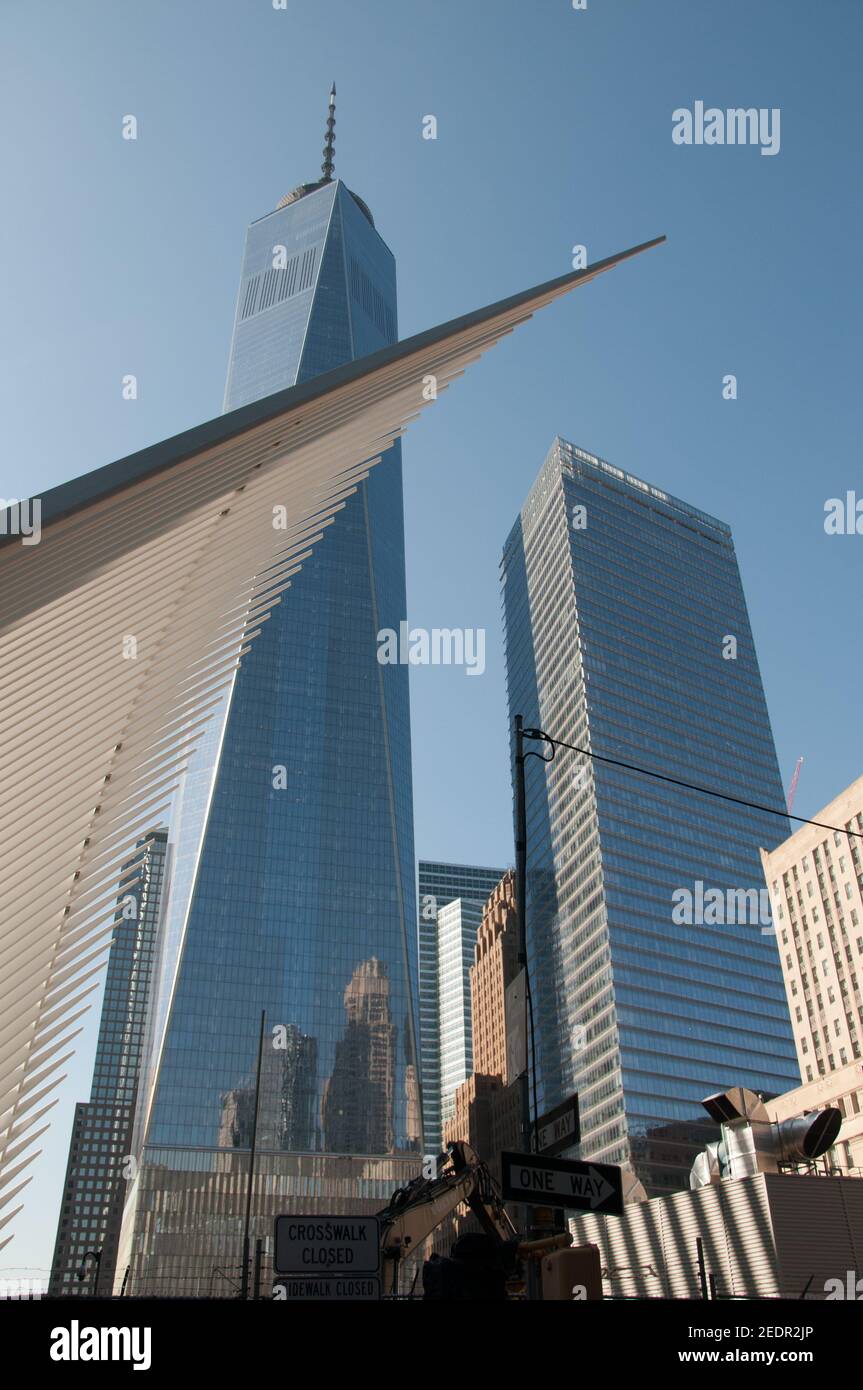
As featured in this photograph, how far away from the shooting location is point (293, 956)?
5615 inches

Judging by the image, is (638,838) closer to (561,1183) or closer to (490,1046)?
(490,1046)

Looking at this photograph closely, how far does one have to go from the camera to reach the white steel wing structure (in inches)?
387

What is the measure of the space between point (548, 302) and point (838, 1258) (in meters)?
27.8

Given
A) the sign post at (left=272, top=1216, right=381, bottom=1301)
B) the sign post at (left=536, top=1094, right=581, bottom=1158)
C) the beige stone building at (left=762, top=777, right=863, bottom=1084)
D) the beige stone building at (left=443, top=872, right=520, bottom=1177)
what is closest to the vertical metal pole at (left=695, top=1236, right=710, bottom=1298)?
the sign post at (left=536, top=1094, right=581, bottom=1158)

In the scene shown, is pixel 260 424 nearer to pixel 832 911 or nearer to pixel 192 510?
pixel 192 510

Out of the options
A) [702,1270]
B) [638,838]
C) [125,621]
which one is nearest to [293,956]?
[638,838]

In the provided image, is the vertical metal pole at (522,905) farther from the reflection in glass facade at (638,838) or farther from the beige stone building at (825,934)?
the reflection in glass facade at (638,838)

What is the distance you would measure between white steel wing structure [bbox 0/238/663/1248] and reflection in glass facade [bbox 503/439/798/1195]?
423 ft

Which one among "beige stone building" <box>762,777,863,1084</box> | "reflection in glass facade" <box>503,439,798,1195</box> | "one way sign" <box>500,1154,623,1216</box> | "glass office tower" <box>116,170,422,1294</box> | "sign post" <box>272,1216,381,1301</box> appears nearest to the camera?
"sign post" <box>272,1216,381,1301</box>

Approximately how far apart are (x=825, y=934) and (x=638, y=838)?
69925 mm

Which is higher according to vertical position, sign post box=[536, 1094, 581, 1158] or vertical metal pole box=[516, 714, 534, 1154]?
vertical metal pole box=[516, 714, 534, 1154]

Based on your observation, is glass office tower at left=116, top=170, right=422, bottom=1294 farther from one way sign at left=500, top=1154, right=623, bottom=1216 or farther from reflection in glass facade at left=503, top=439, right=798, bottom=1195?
one way sign at left=500, top=1154, right=623, bottom=1216

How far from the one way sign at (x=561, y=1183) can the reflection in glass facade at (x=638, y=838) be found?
13205 centimetres

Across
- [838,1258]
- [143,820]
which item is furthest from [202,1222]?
[143,820]
